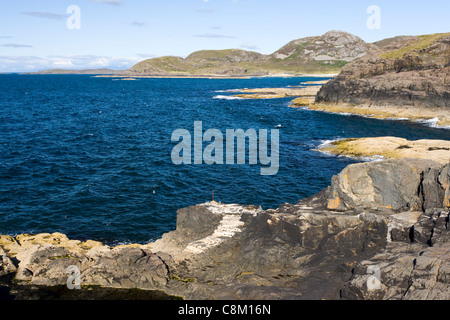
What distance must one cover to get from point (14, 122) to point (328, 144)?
7435 centimetres

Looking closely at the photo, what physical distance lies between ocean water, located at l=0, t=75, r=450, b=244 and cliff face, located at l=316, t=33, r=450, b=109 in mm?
10232

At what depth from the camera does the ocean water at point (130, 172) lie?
35719mm

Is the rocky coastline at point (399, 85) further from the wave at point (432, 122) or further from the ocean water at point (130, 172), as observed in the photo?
the ocean water at point (130, 172)

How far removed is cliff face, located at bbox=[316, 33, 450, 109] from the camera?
283 feet

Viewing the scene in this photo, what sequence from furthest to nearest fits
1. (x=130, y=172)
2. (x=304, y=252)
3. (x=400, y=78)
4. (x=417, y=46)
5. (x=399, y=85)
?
1. (x=417, y=46)
2. (x=400, y=78)
3. (x=399, y=85)
4. (x=130, y=172)
5. (x=304, y=252)

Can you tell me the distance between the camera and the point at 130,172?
50062mm

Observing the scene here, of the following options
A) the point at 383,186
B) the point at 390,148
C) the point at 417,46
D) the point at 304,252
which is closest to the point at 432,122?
the point at 390,148

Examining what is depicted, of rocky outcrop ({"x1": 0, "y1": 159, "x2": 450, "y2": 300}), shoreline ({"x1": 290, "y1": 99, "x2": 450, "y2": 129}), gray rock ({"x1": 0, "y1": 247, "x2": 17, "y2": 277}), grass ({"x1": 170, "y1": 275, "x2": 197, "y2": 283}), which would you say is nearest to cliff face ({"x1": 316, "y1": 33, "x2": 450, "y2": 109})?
shoreline ({"x1": 290, "y1": 99, "x2": 450, "y2": 129})

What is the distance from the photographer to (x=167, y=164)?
54688 mm

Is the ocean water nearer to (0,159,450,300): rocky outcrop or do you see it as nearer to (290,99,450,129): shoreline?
(290,99,450,129): shoreline

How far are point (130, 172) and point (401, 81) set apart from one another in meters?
75.7

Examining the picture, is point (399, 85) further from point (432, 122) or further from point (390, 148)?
point (390, 148)
